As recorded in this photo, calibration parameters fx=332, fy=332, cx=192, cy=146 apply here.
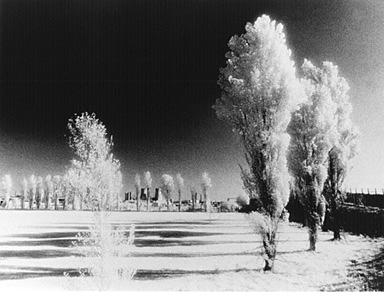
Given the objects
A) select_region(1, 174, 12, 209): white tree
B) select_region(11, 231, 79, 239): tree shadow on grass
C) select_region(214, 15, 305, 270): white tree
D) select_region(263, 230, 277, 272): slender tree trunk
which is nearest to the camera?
select_region(263, 230, 277, 272): slender tree trunk

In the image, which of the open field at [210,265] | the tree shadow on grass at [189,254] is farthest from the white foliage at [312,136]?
the tree shadow on grass at [189,254]

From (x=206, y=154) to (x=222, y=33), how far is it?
323 cm

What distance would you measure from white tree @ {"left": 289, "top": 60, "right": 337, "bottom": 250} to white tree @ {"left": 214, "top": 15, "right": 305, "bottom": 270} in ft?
10.8

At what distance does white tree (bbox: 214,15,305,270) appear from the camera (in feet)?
25.7

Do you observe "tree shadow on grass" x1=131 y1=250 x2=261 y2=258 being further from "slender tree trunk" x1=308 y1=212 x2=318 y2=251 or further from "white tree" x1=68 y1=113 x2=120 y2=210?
"white tree" x1=68 y1=113 x2=120 y2=210

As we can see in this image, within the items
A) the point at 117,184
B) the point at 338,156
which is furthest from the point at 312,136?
the point at 117,184

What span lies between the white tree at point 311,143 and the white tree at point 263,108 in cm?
330

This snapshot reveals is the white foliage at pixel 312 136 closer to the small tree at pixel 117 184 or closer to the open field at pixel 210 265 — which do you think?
the open field at pixel 210 265

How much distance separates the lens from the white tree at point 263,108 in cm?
784

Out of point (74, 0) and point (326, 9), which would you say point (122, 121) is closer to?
point (74, 0)

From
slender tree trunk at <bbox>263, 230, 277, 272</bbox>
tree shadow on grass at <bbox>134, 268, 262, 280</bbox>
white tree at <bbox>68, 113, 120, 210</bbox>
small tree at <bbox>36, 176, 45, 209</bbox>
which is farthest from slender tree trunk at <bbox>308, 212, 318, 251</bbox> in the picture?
small tree at <bbox>36, 176, 45, 209</bbox>

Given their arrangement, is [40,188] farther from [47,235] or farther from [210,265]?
[210,265]

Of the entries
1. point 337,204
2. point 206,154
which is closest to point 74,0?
point 206,154

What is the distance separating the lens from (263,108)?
26.1 feet
